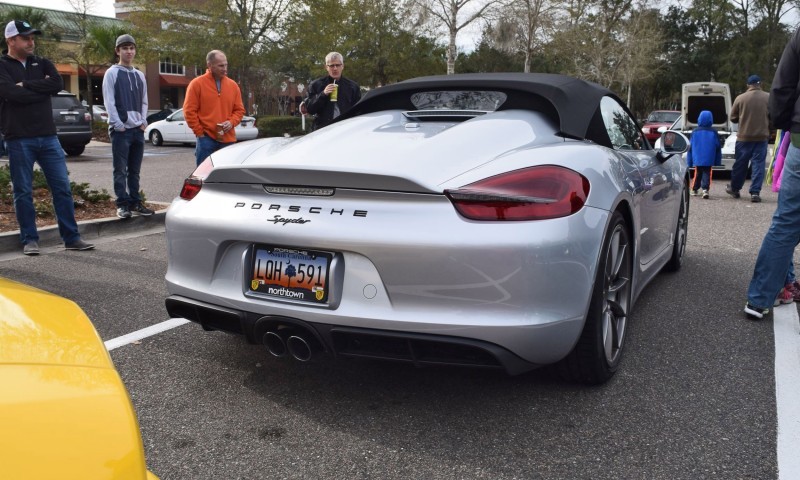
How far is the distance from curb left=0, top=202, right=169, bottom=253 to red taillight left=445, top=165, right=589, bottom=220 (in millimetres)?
4419

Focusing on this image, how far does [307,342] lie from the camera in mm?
2834

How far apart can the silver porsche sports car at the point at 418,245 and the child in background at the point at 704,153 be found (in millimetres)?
8700

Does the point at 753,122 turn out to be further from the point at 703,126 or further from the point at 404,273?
the point at 404,273

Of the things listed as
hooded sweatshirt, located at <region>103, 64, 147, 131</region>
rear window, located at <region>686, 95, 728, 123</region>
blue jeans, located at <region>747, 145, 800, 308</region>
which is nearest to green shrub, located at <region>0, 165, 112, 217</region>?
hooded sweatshirt, located at <region>103, 64, 147, 131</region>

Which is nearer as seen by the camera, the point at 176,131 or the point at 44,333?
the point at 44,333

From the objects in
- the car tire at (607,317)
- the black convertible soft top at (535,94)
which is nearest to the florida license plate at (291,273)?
the car tire at (607,317)

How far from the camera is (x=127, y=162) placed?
25.4 ft

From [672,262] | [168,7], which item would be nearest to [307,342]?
[672,262]

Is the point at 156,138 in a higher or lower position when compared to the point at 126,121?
lower

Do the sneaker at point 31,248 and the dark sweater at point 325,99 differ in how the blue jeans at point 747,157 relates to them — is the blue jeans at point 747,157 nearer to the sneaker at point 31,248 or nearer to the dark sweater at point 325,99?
the dark sweater at point 325,99

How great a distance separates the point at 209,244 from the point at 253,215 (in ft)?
0.85

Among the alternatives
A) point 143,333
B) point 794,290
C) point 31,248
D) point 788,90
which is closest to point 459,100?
point 788,90

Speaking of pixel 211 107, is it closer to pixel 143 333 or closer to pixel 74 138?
pixel 143 333

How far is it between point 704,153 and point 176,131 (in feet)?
57.7
